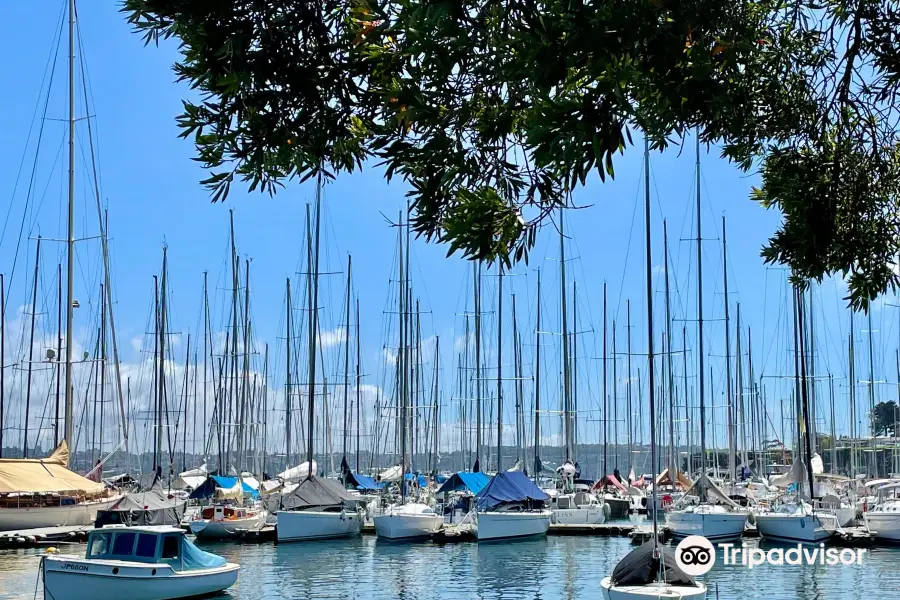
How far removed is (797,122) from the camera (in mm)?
8320

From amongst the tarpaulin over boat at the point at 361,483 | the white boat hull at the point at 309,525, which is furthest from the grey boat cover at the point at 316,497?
the tarpaulin over boat at the point at 361,483

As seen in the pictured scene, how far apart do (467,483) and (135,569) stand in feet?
95.8

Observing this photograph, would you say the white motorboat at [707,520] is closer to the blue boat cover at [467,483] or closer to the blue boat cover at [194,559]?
the blue boat cover at [467,483]

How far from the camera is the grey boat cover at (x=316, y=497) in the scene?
44188mm

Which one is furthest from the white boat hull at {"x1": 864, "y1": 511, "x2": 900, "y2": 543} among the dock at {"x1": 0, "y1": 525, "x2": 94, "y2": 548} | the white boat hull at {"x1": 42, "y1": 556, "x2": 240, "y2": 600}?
the dock at {"x1": 0, "y1": 525, "x2": 94, "y2": 548}

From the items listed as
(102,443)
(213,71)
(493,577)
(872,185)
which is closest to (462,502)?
(493,577)

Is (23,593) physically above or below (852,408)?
below

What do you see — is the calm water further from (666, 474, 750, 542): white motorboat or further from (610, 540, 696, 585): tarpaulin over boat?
(610, 540, 696, 585): tarpaulin over boat

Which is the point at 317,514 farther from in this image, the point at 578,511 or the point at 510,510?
the point at 578,511

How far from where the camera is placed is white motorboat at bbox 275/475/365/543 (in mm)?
42875

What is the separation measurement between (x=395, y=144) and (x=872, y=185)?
4856 millimetres

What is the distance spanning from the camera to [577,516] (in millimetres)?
47312

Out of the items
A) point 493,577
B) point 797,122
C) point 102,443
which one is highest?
point 797,122

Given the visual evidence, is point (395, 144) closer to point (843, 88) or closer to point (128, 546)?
point (843, 88)
